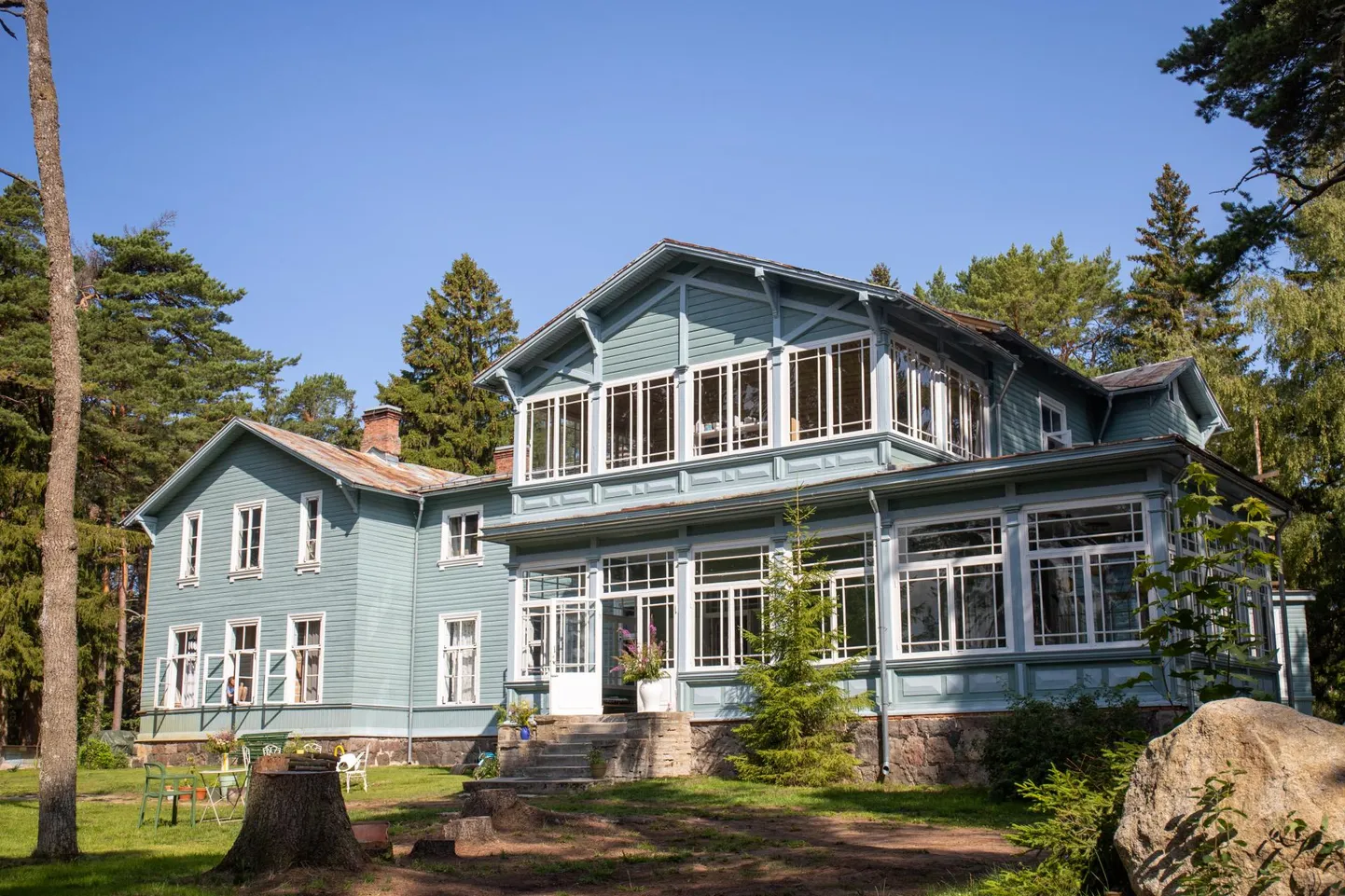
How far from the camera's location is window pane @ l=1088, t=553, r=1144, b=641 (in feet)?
55.9

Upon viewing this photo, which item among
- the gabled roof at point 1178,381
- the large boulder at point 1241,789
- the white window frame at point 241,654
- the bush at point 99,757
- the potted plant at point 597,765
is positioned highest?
the gabled roof at point 1178,381

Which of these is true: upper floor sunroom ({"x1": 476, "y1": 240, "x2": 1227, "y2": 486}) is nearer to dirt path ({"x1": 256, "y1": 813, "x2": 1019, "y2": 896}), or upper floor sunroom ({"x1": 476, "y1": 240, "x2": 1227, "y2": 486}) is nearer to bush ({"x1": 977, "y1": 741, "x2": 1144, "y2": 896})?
dirt path ({"x1": 256, "y1": 813, "x2": 1019, "y2": 896})

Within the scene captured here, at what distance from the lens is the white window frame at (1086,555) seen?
16.9 m

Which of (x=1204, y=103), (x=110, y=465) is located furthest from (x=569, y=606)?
(x=110, y=465)

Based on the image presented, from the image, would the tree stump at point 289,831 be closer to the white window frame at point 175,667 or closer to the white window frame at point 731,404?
the white window frame at point 731,404

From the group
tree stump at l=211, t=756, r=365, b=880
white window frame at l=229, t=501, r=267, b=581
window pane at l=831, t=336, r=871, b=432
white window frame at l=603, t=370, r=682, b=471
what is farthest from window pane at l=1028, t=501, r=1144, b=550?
white window frame at l=229, t=501, r=267, b=581

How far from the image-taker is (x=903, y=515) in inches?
742

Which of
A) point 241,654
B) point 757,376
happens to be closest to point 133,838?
point 757,376

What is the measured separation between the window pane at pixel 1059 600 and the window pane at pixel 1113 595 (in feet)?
0.64

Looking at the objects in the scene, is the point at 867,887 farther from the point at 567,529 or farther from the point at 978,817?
the point at 567,529

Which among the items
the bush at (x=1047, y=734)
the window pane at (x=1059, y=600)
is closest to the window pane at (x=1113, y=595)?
the window pane at (x=1059, y=600)

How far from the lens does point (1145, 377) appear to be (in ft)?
86.9

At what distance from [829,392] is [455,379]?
2905cm

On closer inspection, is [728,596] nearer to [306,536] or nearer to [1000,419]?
[1000,419]
